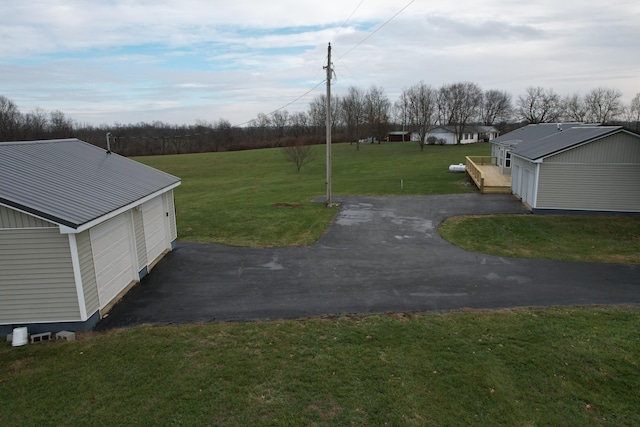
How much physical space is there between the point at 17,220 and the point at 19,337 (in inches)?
93.9

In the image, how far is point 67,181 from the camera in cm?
975

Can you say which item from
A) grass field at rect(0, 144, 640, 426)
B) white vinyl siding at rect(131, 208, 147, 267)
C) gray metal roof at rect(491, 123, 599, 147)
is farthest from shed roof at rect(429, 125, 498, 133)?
grass field at rect(0, 144, 640, 426)

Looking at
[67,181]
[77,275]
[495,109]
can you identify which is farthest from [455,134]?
[77,275]

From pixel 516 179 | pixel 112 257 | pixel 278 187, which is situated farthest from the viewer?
pixel 278 187

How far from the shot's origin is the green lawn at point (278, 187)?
1764cm

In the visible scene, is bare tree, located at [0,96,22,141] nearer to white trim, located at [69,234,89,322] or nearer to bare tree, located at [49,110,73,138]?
bare tree, located at [49,110,73,138]

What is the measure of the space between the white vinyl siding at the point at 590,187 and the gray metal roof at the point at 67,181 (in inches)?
691

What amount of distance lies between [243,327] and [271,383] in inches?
88.8

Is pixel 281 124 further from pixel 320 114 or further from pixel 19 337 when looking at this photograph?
pixel 19 337

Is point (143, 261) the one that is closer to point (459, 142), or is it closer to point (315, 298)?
point (315, 298)

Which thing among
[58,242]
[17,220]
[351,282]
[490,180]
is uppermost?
[17,220]

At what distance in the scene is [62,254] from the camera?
323 inches

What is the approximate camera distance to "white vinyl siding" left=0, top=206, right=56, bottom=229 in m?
7.93

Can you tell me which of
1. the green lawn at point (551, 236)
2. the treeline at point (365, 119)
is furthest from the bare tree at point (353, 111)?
the green lawn at point (551, 236)
